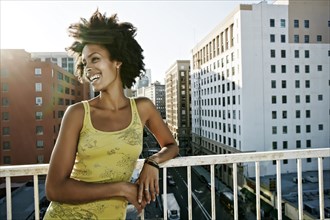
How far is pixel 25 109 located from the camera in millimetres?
27703

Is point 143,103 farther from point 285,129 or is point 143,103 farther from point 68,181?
point 285,129

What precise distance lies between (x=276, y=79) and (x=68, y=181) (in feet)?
96.0

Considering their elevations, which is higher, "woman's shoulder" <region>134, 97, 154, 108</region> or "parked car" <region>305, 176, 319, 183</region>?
"woman's shoulder" <region>134, 97, 154, 108</region>

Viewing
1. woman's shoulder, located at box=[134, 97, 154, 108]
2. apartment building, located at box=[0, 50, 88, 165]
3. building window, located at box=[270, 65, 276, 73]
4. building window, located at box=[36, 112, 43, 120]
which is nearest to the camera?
woman's shoulder, located at box=[134, 97, 154, 108]

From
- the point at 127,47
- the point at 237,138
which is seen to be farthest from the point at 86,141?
the point at 237,138

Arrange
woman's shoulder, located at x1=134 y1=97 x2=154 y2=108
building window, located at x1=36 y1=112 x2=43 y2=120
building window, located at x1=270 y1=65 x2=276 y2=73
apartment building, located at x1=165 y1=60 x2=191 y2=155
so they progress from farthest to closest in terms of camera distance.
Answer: apartment building, located at x1=165 y1=60 x2=191 y2=155
building window, located at x1=36 y1=112 x2=43 y2=120
building window, located at x1=270 y1=65 x2=276 y2=73
woman's shoulder, located at x1=134 y1=97 x2=154 y2=108

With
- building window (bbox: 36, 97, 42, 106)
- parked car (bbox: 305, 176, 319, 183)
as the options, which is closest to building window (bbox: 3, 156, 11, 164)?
building window (bbox: 36, 97, 42, 106)


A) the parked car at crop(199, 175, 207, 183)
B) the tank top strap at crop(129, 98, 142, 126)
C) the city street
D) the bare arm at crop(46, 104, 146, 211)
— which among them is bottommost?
the city street

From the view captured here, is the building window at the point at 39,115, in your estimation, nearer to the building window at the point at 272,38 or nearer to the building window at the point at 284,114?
the building window at the point at 272,38

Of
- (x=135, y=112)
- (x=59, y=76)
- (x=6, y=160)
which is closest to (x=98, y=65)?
(x=135, y=112)

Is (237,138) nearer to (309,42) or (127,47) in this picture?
(309,42)

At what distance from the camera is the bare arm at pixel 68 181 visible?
1.24m

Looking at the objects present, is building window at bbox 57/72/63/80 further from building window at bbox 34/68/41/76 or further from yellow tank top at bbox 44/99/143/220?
yellow tank top at bbox 44/99/143/220

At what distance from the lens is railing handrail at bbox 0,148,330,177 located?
193 centimetres
